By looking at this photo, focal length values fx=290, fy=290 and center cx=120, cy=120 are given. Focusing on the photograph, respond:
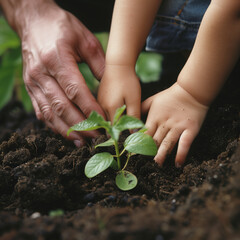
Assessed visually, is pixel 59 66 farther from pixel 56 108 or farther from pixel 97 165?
pixel 97 165

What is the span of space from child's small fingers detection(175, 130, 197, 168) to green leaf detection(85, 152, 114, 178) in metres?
0.29

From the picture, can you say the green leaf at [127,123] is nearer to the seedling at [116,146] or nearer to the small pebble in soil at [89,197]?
the seedling at [116,146]

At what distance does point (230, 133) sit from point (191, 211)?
0.63 metres

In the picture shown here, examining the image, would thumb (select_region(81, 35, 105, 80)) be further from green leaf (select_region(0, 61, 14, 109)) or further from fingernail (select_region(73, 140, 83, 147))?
green leaf (select_region(0, 61, 14, 109))

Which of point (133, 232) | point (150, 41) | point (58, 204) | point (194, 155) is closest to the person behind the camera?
point (133, 232)

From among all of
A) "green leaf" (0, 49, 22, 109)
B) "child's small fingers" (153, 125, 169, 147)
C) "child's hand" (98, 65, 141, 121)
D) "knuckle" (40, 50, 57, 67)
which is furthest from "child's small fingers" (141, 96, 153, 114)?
"green leaf" (0, 49, 22, 109)

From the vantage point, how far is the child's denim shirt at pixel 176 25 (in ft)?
5.01

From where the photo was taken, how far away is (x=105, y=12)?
2.14 metres

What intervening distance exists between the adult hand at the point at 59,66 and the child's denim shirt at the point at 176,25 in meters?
0.40

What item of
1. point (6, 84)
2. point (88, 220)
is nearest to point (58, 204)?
point (88, 220)

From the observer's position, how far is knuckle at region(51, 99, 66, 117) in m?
1.33

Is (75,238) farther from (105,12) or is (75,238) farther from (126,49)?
(105,12)

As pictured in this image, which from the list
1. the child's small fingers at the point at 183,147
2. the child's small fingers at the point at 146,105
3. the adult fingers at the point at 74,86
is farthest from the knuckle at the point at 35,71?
the child's small fingers at the point at 183,147

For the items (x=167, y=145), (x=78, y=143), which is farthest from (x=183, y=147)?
(x=78, y=143)
